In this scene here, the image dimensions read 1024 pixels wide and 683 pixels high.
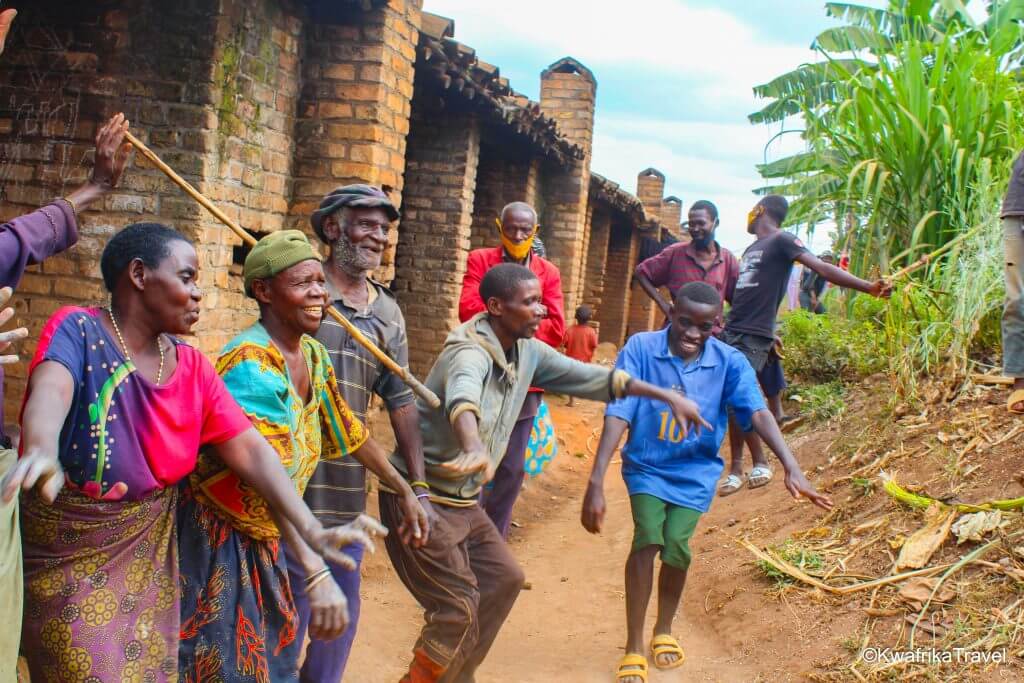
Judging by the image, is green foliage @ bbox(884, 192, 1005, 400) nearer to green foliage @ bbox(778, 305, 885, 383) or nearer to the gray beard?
green foliage @ bbox(778, 305, 885, 383)

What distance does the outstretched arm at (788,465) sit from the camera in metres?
3.76

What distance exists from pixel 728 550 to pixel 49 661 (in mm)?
4231

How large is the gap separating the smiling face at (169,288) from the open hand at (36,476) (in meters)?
0.47

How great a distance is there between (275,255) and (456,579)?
4.38 feet

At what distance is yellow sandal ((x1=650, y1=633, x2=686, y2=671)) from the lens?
4.26 m

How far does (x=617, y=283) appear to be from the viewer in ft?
56.2

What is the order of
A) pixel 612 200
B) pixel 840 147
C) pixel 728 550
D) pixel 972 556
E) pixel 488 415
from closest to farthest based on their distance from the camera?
pixel 488 415
pixel 972 556
pixel 728 550
pixel 840 147
pixel 612 200

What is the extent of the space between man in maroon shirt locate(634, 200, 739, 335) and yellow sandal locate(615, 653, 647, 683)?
2.50m

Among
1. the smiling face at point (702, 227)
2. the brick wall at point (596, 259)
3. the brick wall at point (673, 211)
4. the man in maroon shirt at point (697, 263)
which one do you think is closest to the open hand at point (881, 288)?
the man in maroon shirt at point (697, 263)

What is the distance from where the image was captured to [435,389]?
3.46 m

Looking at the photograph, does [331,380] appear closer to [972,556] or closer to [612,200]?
[972,556]

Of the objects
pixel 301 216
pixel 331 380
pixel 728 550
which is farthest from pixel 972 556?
pixel 301 216

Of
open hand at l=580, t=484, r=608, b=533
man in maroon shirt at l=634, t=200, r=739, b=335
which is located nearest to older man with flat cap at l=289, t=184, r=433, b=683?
open hand at l=580, t=484, r=608, b=533

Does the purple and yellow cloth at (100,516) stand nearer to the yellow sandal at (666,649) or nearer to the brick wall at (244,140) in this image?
the brick wall at (244,140)
